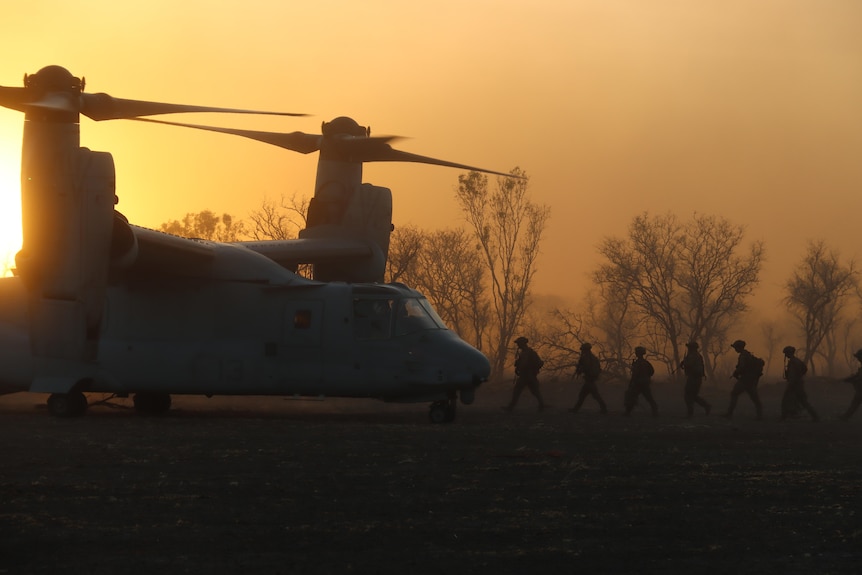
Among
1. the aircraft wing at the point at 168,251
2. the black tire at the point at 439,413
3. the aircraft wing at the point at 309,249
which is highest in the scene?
the aircraft wing at the point at 309,249

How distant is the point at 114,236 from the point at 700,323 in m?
48.0

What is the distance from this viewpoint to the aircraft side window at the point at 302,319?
21.6 m

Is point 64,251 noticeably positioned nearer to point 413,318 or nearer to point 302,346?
point 302,346

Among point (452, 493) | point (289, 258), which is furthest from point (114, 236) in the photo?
point (452, 493)

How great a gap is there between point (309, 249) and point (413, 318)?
16.3 ft

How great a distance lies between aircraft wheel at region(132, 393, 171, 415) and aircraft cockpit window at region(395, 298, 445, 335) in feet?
19.0

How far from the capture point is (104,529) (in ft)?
27.3

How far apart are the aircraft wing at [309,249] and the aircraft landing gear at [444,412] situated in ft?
19.0

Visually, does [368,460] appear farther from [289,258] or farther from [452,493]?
[289,258]

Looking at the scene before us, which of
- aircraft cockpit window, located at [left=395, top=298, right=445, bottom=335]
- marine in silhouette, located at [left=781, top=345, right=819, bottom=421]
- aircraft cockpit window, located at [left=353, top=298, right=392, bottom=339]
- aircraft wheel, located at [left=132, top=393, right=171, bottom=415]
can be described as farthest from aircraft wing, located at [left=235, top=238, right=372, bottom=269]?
marine in silhouette, located at [left=781, top=345, right=819, bottom=421]

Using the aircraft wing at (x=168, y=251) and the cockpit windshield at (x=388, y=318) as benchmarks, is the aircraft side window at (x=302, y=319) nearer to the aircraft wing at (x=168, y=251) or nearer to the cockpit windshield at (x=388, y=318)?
the cockpit windshield at (x=388, y=318)

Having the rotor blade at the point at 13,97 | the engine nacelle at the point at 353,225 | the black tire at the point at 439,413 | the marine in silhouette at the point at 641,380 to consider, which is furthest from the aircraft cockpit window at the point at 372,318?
the rotor blade at the point at 13,97

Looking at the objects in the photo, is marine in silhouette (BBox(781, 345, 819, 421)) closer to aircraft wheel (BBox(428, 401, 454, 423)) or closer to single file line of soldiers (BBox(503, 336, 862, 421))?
single file line of soldiers (BBox(503, 336, 862, 421))

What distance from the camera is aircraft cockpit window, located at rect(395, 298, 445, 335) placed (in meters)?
21.2
